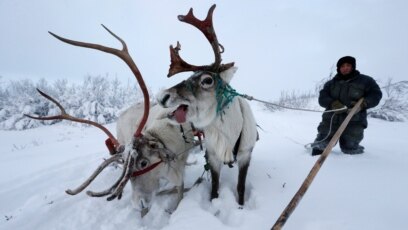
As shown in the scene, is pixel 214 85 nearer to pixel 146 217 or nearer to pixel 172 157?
pixel 172 157

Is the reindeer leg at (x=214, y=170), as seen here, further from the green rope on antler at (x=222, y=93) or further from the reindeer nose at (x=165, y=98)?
the reindeer nose at (x=165, y=98)

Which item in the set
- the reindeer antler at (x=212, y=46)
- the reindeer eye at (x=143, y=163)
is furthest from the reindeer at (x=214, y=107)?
the reindeer eye at (x=143, y=163)

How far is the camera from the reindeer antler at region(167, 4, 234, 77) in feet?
7.45

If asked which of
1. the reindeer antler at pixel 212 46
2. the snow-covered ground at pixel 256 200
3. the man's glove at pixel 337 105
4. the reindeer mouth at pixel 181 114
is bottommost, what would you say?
the snow-covered ground at pixel 256 200

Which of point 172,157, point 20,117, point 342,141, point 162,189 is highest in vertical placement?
point 172,157

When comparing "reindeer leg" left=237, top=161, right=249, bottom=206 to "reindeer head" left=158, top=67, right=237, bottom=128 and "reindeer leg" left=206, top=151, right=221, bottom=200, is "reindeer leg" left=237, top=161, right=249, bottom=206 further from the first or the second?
"reindeer head" left=158, top=67, right=237, bottom=128

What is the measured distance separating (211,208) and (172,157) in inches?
30.4

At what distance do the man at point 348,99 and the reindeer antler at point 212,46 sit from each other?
262cm

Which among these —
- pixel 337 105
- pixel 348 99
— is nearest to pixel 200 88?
pixel 337 105

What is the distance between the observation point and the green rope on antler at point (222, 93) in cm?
247

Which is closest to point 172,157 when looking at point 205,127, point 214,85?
point 205,127

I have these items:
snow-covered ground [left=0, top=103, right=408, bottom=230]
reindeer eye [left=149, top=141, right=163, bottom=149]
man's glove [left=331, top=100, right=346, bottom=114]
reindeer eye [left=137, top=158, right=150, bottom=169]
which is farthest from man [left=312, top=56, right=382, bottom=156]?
reindeer eye [left=137, top=158, right=150, bottom=169]

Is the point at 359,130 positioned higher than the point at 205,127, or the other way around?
the point at 205,127

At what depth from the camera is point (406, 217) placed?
6.89 feet
